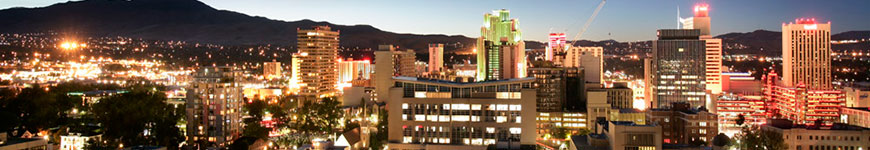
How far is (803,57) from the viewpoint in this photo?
79750 millimetres

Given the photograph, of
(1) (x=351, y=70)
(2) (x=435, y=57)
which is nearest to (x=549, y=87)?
(1) (x=351, y=70)

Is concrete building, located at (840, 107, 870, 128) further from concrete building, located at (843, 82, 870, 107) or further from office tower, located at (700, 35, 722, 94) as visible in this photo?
office tower, located at (700, 35, 722, 94)

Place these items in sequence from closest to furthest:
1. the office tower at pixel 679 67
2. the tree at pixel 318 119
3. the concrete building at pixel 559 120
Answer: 1. the tree at pixel 318 119
2. the concrete building at pixel 559 120
3. the office tower at pixel 679 67

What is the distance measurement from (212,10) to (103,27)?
2947 cm

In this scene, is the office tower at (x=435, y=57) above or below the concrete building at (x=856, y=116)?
above

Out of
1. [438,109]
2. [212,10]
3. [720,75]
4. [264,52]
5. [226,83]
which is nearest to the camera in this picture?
[438,109]

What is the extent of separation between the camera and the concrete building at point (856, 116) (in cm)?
5512

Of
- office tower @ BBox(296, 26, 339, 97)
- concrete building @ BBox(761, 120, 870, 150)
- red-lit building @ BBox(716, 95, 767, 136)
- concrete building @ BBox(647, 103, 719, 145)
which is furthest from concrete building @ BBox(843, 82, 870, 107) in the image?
office tower @ BBox(296, 26, 339, 97)

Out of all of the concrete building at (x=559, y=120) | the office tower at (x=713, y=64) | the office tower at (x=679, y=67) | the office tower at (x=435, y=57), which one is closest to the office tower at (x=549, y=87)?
the concrete building at (x=559, y=120)

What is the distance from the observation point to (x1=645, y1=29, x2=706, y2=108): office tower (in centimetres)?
7181

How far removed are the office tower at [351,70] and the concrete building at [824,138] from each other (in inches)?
2559

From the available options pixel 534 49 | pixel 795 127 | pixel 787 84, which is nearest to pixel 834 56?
pixel 787 84

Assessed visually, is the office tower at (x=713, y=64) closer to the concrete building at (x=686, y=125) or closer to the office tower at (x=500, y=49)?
the office tower at (x=500, y=49)

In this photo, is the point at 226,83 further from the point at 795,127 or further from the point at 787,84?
the point at 787,84
